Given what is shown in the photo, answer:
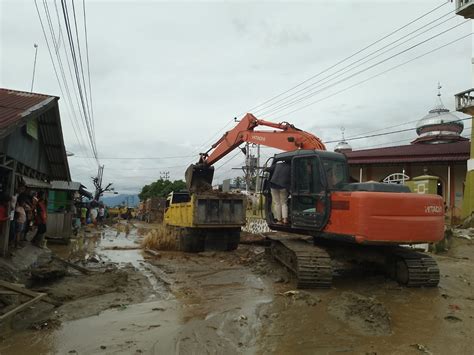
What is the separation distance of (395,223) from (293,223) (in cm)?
231

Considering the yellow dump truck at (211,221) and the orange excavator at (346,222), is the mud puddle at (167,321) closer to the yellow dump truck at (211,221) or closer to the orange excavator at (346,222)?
the orange excavator at (346,222)

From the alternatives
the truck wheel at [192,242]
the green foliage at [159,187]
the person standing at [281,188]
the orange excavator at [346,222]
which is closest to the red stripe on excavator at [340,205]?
the orange excavator at [346,222]

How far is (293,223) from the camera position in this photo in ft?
29.3

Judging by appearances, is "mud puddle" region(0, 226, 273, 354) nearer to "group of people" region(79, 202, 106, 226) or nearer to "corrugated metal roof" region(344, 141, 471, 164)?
"corrugated metal roof" region(344, 141, 471, 164)

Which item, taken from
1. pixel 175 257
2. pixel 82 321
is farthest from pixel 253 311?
pixel 175 257

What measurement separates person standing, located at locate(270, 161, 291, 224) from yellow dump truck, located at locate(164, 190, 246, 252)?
4490 mm

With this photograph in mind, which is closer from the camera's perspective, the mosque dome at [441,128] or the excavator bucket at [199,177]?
the excavator bucket at [199,177]

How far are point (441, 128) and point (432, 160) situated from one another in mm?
5951

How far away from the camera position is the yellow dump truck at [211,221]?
45.4 ft

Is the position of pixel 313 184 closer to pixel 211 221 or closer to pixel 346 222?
pixel 346 222

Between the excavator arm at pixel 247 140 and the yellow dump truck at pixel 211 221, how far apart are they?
110 cm

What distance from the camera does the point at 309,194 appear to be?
845 centimetres

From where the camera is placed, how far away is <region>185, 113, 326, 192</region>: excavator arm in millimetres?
10734

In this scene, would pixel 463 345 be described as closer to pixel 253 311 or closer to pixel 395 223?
pixel 395 223
